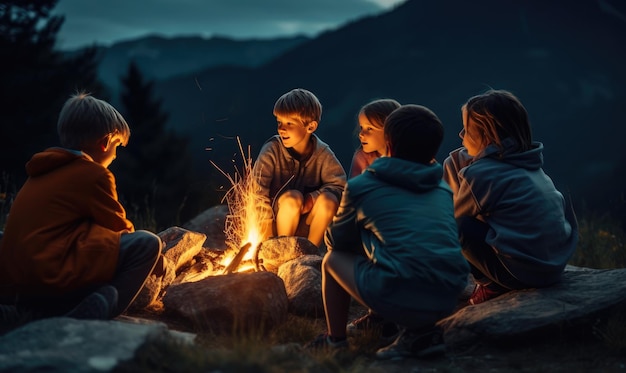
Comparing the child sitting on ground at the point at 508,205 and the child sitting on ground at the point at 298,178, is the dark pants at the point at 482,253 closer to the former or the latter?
the child sitting on ground at the point at 508,205

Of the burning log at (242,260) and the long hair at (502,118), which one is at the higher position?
the long hair at (502,118)

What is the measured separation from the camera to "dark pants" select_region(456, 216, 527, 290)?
185 inches

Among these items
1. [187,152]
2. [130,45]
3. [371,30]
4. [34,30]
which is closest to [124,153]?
[187,152]

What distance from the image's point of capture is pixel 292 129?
6.04m

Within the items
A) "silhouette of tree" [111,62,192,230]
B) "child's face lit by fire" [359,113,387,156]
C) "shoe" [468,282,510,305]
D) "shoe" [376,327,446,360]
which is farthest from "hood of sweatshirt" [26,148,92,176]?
"silhouette of tree" [111,62,192,230]

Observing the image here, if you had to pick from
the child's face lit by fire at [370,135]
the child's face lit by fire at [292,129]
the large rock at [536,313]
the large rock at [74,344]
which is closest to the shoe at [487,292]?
the large rock at [536,313]

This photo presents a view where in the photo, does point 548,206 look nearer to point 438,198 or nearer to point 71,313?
point 438,198

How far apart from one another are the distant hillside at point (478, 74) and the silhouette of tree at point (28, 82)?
15399 millimetres

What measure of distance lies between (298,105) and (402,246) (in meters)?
2.49

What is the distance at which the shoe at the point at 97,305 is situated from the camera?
157 inches

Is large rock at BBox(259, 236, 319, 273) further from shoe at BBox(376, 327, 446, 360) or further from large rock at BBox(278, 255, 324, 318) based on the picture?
shoe at BBox(376, 327, 446, 360)

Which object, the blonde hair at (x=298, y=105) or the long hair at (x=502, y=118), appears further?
the blonde hair at (x=298, y=105)

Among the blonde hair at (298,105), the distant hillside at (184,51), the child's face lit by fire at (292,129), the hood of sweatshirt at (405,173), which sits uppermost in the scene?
the distant hillside at (184,51)

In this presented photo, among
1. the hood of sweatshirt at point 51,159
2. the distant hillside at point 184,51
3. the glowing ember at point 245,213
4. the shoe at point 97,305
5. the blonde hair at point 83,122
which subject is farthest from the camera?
the distant hillside at point 184,51
